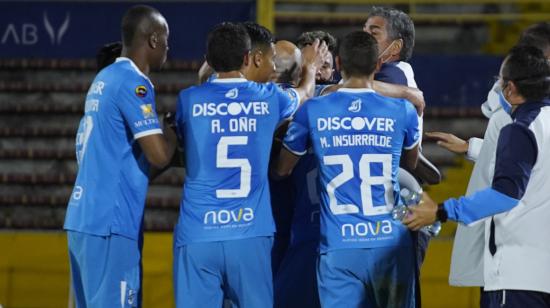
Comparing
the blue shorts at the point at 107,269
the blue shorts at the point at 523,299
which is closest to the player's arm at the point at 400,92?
the blue shorts at the point at 523,299

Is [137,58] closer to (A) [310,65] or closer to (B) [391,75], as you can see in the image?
(A) [310,65]

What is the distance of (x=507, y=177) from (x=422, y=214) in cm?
39

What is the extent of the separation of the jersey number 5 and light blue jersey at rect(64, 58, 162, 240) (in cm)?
27

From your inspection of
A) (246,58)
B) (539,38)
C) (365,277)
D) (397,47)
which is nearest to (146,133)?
(246,58)

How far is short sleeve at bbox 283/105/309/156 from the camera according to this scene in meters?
4.61

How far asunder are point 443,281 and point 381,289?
4.06 m

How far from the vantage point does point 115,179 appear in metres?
4.64

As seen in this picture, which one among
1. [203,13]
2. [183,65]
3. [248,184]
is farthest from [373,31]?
[183,65]

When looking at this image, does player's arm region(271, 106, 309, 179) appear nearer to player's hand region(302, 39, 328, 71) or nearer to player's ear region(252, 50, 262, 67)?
player's ear region(252, 50, 262, 67)

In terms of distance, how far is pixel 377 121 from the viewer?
14.9ft

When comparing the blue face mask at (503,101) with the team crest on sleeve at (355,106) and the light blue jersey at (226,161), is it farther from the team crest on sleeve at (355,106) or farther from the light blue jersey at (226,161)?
the light blue jersey at (226,161)

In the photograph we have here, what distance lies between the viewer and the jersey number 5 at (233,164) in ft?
15.0

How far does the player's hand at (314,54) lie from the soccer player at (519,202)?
1079 millimetres

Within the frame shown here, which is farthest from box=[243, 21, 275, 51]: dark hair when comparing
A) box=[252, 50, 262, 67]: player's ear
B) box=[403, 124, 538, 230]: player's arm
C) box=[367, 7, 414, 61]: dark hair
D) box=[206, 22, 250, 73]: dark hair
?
box=[403, 124, 538, 230]: player's arm
